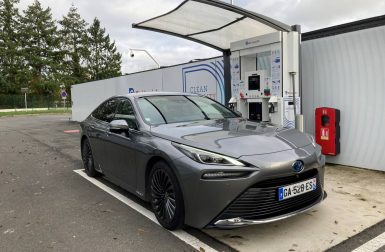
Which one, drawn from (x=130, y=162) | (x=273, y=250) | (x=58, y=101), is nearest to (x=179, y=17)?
(x=130, y=162)

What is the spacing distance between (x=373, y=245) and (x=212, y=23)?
21.1 ft

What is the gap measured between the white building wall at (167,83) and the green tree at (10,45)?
37701 millimetres

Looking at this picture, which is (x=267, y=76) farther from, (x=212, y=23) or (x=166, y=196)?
(x=166, y=196)

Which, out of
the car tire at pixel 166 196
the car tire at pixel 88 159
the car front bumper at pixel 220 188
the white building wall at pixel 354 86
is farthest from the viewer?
the white building wall at pixel 354 86

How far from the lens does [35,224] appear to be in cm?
427

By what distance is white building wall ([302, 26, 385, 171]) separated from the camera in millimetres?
6570

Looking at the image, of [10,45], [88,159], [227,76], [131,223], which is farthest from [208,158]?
[10,45]

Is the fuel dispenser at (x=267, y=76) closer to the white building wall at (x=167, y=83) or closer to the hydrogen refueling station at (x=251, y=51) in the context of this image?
the hydrogen refueling station at (x=251, y=51)

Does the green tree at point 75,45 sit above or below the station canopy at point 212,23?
above

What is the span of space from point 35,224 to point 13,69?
55.8m

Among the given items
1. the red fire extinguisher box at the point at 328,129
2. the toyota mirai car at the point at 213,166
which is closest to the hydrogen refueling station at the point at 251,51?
Answer: the red fire extinguisher box at the point at 328,129

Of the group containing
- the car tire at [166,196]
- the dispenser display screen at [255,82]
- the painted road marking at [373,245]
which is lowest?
the painted road marking at [373,245]

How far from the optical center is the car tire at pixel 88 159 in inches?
253

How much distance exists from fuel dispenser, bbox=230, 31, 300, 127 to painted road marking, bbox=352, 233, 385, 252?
3383mm
